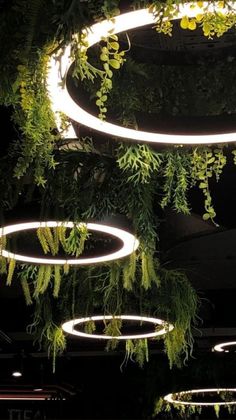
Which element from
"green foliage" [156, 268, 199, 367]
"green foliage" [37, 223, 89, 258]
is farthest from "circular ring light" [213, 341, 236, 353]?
"green foliage" [37, 223, 89, 258]

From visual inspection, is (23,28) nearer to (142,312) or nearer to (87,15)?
(87,15)

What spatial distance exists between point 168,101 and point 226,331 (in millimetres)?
6685

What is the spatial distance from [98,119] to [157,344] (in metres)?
6.72

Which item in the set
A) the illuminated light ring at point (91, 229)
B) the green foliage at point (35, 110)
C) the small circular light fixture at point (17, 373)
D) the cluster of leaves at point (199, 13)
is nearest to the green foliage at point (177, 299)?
the illuminated light ring at point (91, 229)

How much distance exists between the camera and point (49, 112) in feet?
7.22

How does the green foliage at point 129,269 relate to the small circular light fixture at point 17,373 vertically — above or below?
below

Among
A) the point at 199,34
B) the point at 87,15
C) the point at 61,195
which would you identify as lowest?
the point at 87,15

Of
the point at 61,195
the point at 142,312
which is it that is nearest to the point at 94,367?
the point at 142,312

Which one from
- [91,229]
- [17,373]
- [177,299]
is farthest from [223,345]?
[91,229]

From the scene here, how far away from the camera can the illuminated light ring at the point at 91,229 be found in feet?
10.5

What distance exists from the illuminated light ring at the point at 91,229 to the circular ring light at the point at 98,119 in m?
0.87

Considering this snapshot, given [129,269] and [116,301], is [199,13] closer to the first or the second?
[129,269]

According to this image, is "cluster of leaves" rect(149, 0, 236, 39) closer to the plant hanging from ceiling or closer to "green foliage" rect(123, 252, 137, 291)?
the plant hanging from ceiling

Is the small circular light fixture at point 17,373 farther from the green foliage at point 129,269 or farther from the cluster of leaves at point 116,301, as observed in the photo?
the green foliage at point 129,269
